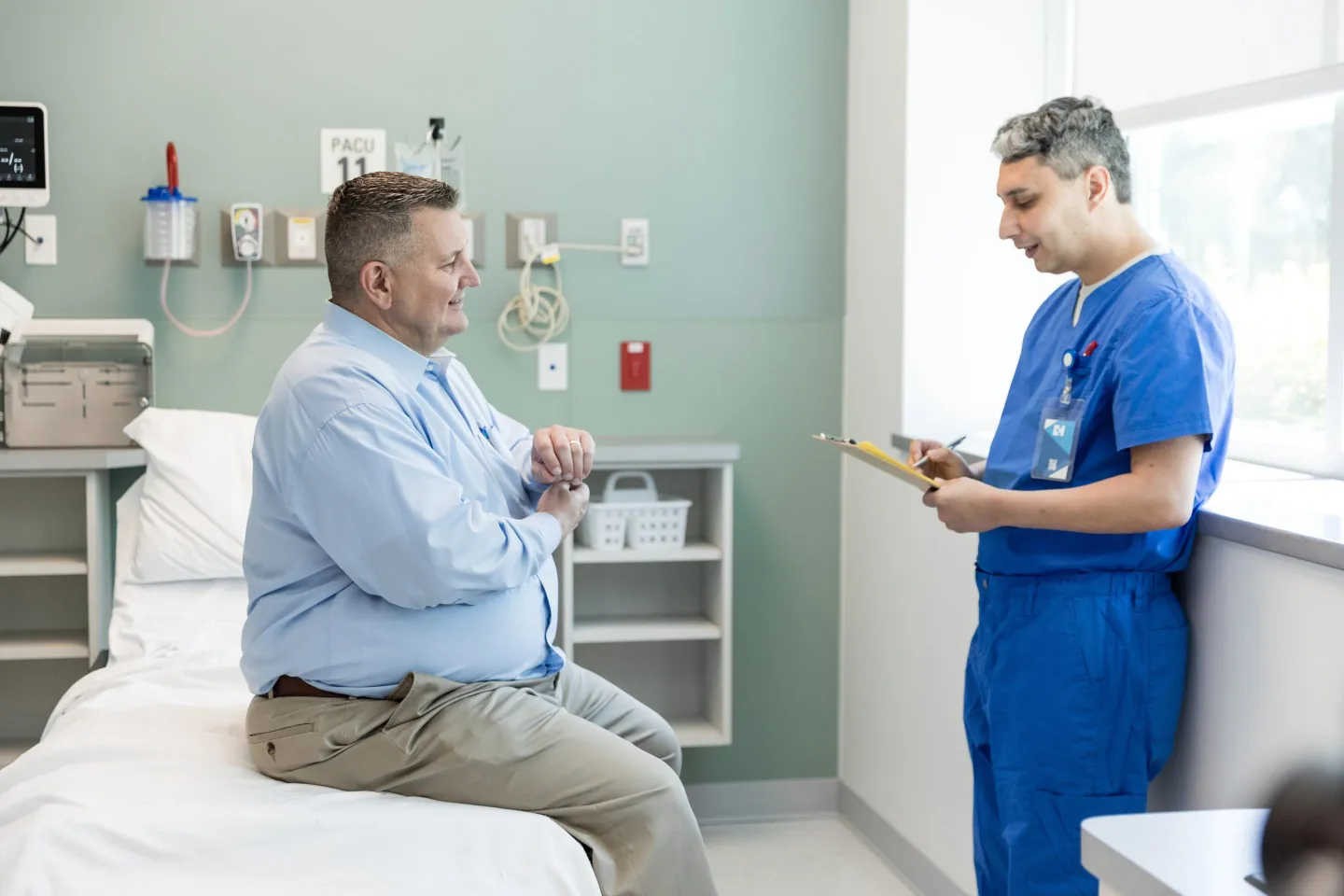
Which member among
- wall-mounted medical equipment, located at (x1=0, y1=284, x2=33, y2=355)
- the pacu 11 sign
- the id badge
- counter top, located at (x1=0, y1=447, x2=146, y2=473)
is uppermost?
the pacu 11 sign

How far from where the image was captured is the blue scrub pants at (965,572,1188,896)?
184 cm

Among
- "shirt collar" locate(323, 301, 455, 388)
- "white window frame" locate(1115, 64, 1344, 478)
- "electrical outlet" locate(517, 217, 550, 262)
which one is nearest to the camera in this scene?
"shirt collar" locate(323, 301, 455, 388)

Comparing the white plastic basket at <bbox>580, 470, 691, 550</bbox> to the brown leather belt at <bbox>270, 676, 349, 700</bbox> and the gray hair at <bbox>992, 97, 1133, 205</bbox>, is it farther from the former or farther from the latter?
the gray hair at <bbox>992, 97, 1133, 205</bbox>

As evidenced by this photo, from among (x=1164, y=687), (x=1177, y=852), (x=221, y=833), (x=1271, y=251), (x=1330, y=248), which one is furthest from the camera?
(x=1271, y=251)

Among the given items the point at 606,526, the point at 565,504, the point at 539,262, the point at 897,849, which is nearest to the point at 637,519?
the point at 606,526

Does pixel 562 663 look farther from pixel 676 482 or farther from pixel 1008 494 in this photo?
pixel 676 482

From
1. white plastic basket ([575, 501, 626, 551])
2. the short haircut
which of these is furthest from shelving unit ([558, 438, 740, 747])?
the short haircut

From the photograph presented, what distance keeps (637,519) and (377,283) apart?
131cm

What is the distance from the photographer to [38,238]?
3072 millimetres

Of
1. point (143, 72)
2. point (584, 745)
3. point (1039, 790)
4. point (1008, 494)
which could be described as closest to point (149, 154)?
point (143, 72)

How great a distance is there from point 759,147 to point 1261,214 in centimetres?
134

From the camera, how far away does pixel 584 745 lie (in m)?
1.82

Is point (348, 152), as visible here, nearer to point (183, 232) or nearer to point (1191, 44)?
point (183, 232)

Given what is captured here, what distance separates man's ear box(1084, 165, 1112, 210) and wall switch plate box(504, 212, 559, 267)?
5.42 feet
